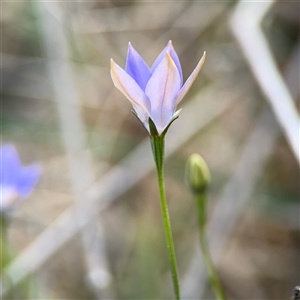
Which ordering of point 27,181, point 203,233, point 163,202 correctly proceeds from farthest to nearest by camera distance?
point 27,181
point 203,233
point 163,202

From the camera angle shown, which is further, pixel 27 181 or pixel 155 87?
pixel 27 181

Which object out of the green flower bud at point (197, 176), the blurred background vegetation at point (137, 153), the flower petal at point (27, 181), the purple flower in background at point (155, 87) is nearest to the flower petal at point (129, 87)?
the purple flower in background at point (155, 87)

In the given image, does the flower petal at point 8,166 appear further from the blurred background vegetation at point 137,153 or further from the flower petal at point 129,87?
the flower petal at point 129,87

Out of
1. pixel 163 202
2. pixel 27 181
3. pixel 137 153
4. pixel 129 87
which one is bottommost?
pixel 163 202

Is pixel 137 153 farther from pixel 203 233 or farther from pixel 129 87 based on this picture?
pixel 129 87

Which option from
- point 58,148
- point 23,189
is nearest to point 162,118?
point 23,189

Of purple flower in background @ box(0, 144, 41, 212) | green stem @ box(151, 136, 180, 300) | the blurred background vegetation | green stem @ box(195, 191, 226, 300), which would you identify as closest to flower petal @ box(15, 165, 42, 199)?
purple flower in background @ box(0, 144, 41, 212)

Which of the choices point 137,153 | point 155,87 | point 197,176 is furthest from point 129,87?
point 137,153

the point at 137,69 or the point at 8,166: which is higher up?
the point at 8,166
